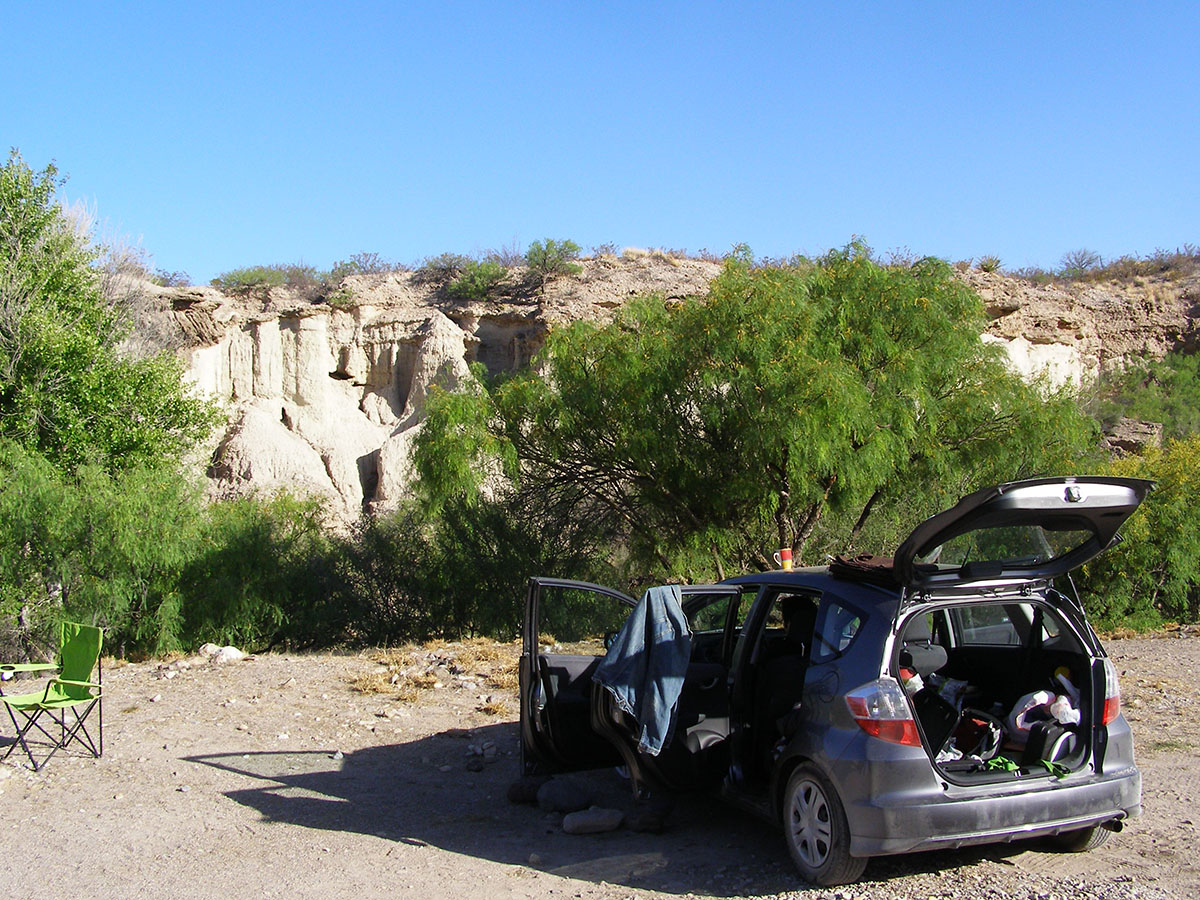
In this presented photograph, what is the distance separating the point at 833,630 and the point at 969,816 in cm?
106

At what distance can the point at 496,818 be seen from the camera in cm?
627

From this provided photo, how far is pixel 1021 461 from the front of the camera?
1508cm

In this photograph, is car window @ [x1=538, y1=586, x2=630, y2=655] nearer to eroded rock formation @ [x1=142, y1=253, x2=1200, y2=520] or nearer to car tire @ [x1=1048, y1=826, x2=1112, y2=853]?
car tire @ [x1=1048, y1=826, x2=1112, y2=853]

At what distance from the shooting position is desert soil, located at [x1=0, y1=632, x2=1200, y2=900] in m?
4.77

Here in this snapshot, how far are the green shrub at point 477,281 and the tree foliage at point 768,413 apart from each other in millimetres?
16344

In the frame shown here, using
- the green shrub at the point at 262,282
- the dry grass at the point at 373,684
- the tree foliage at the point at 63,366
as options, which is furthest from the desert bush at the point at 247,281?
the dry grass at the point at 373,684

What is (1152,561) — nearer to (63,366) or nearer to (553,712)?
(553,712)

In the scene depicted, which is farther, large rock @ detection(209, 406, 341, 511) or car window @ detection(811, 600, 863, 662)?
large rock @ detection(209, 406, 341, 511)

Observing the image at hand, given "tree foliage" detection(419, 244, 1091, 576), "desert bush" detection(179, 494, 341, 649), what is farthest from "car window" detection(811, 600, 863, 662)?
"desert bush" detection(179, 494, 341, 649)

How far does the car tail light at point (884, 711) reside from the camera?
4293 mm

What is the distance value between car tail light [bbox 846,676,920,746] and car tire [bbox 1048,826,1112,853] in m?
1.37

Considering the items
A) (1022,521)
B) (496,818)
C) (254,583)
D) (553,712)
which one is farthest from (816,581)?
(254,583)

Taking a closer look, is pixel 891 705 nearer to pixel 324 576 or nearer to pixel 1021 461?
pixel 1021 461

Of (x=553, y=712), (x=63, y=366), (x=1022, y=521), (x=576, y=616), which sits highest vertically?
(x=63, y=366)
